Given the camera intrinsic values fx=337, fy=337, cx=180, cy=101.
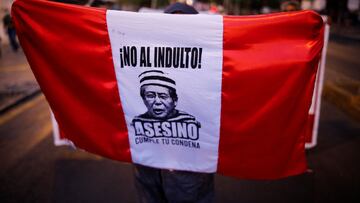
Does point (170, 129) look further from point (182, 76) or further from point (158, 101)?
point (182, 76)

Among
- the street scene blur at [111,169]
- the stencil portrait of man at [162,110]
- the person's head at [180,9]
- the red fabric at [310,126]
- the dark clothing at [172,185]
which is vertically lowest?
the street scene blur at [111,169]

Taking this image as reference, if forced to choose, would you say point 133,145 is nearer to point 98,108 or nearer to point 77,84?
point 98,108

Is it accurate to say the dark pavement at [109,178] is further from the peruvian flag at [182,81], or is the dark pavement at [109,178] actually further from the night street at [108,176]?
the peruvian flag at [182,81]

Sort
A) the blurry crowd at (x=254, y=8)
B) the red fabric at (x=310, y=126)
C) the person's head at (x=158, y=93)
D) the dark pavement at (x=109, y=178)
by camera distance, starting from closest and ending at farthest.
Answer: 1. the person's head at (x=158, y=93)
2. the dark pavement at (x=109, y=178)
3. the red fabric at (x=310, y=126)
4. the blurry crowd at (x=254, y=8)

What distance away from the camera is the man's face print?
7.60 feet

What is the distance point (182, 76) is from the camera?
228 cm

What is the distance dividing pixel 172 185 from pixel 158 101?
2.12ft

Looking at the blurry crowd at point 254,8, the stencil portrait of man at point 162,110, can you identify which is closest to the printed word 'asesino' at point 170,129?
the stencil portrait of man at point 162,110

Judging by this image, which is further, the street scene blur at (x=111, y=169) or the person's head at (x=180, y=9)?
the street scene blur at (x=111, y=169)

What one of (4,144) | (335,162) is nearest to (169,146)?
(335,162)

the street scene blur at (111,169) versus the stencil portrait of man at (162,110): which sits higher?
the stencil portrait of man at (162,110)

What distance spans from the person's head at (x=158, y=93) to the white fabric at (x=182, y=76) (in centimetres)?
4

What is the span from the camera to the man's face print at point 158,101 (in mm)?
2317

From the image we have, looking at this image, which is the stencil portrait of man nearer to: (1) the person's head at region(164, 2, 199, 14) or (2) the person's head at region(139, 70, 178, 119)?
(2) the person's head at region(139, 70, 178, 119)
